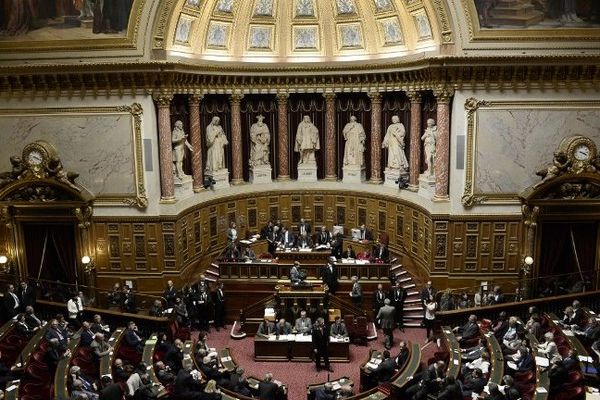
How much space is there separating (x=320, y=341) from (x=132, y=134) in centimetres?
1009

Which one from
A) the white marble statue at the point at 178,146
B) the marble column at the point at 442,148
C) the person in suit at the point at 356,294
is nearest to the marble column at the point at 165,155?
the white marble statue at the point at 178,146

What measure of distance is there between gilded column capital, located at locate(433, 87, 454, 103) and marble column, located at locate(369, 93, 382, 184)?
4.62m

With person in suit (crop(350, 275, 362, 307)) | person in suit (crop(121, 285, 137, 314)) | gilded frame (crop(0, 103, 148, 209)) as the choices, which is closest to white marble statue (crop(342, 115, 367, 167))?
person in suit (crop(350, 275, 362, 307))

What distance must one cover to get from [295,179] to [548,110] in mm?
11472

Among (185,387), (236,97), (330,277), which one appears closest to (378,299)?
(330,277)

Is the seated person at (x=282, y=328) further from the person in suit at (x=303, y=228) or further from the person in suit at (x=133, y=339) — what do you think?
the person in suit at (x=303, y=228)

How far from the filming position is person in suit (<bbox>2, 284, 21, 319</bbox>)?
19.2m

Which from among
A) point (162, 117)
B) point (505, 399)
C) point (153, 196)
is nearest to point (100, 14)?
point (162, 117)

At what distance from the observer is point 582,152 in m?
20.8

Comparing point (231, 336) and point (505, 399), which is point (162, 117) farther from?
point (505, 399)

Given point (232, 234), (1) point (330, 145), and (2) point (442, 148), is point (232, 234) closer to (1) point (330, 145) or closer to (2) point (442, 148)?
(1) point (330, 145)

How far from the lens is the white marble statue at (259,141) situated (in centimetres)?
2731

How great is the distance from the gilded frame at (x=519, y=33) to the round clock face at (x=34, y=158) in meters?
15.7

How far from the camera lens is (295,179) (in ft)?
91.7
